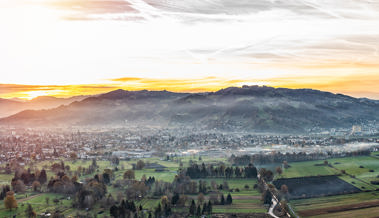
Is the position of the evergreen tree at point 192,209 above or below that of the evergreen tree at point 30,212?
above

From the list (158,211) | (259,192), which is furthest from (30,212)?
(259,192)

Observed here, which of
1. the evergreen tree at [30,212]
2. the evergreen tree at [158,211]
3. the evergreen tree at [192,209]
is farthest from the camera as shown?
the evergreen tree at [192,209]

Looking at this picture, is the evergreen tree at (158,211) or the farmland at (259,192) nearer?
the evergreen tree at (158,211)

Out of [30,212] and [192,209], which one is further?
[192,209]

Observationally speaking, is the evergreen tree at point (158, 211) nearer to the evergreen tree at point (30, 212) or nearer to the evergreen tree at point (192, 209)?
the evergreen tree at point (192, 209)

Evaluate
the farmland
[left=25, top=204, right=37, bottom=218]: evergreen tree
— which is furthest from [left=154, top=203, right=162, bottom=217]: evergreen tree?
[left=25, top=204, right=37, bottom=218]: evergreen tree

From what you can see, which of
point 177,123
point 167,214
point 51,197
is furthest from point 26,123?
point 167,214

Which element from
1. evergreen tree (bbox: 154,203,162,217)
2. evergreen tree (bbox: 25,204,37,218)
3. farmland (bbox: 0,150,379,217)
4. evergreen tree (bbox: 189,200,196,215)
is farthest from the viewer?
farmland (bbox: 0,150,379,217)

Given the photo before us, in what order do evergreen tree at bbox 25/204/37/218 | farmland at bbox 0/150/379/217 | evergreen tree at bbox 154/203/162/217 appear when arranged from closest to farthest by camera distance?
evergreen tree at bbox 25/204/37/218 < evergreen tree at bbox 154/203/162/217 < farmland at bbox 0/150/379/217

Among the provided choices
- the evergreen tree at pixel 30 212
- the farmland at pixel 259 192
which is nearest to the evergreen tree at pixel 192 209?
the farmland at pixel 259 192

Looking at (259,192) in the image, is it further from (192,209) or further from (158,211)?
(158,211)

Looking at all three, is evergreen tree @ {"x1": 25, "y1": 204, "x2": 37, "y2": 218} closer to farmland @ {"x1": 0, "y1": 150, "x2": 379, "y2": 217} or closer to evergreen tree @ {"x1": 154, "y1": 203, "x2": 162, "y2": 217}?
farmland @ {"x1": 0, "y1": 150, "x2": 379, "y2": 217}
